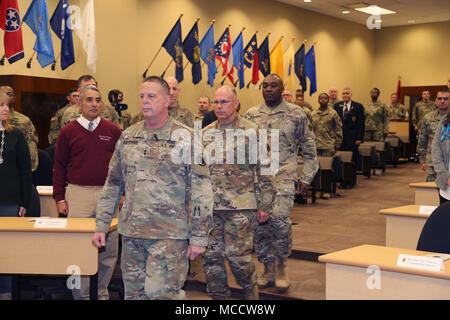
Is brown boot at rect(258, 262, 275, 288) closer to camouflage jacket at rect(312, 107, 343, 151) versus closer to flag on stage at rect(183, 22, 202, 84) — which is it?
camouflage jacket at rect(312, 107, 343, 151)

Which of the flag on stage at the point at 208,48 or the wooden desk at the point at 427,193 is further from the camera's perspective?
the flag on stage at the point at 208,48

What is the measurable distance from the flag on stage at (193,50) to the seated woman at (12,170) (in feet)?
25.2

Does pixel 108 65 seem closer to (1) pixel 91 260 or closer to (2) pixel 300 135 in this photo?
(2) pixel 300 135


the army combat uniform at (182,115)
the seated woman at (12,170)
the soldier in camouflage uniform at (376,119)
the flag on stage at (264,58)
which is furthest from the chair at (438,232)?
the flag on stage at (264,58)

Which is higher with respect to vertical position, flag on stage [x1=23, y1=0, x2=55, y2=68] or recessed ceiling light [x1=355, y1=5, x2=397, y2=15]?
recessed ceiling light [x1=355, y1=5, x2=397, y2=15]

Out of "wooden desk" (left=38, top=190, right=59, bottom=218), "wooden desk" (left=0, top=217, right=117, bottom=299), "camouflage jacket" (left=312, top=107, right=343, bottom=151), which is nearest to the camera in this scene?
"wooden desk" (left=0, top=217, right=117, bottom=299)

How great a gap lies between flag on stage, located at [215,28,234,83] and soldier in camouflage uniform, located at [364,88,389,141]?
3.26m

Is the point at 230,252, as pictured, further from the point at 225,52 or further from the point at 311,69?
the point at 311,69

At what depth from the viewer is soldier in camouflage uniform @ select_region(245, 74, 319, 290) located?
469 cm

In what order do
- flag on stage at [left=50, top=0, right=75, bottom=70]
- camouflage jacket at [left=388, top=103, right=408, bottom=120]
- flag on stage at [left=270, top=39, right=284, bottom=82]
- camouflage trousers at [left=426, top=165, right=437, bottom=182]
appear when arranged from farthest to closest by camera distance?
camouflage jacket at [left=388, top=103, right=408, bottom=120] → flag on stage at [left=270, top=39, right=284, bottom=82] → flag on stage at [left=50, top=0, right=75, bottom=70] → camouflage trousers at [left=426, top=165, right=437, bottom=182]

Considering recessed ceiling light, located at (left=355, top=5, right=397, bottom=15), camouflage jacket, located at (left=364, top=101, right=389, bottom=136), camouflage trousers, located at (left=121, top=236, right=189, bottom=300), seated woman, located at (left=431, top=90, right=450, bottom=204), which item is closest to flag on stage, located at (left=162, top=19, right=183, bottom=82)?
camouflage jacket, located at (left=364, top=101, right=389, bottom=136)

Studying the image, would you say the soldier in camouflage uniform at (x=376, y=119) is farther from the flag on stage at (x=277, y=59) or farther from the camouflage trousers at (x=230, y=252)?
the camouflage trousers at (x=230, y=252)

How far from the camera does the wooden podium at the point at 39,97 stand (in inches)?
347
